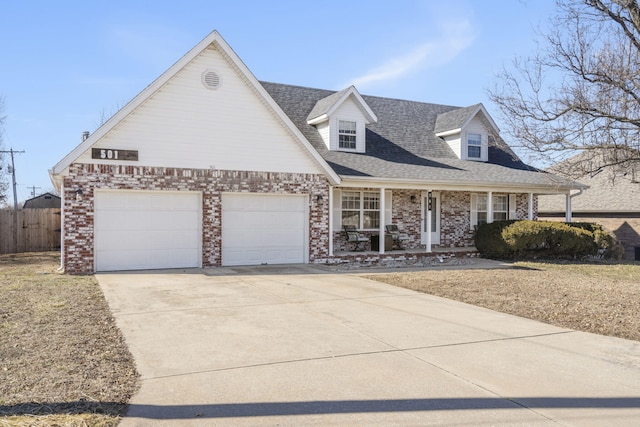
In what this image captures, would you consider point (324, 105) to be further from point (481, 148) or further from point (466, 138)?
point (481, 148)

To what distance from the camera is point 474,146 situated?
69.4ft

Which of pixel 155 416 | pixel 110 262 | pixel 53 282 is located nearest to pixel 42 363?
pixel 155 416

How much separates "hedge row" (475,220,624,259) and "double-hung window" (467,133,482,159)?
4160 mm

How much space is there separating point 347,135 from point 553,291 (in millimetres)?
10005

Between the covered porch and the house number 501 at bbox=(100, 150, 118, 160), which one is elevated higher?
the house number 501 at bbox=(100, 150, 118, 160)

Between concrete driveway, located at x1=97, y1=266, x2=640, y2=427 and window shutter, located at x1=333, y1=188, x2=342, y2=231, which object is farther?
window shutter, located at x1=333, y1=188, x2=342, y2=231

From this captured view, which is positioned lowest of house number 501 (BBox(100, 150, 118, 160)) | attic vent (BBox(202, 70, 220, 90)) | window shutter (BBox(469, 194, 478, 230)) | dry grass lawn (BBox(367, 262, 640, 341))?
dry grass lawn (BBox(367, 262, 640, 341))

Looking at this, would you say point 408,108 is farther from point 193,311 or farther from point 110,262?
point 193,311

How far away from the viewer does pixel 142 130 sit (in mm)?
13289

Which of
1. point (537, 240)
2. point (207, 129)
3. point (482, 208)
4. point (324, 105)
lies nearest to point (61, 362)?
point (207, 129)

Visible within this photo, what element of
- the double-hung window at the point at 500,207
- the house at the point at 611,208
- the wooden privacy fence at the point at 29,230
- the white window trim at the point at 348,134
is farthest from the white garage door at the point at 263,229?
the house at the point at 611,208

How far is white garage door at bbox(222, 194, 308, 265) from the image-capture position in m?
14.6

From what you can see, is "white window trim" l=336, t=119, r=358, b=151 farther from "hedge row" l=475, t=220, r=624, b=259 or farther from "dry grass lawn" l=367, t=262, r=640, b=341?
"dry grass lawn" l=367, t=262, r=640, b=341

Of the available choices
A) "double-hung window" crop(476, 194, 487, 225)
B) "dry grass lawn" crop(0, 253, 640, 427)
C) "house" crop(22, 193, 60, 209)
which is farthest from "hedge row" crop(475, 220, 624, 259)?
"house" crop(22, 193, 60, 209)
